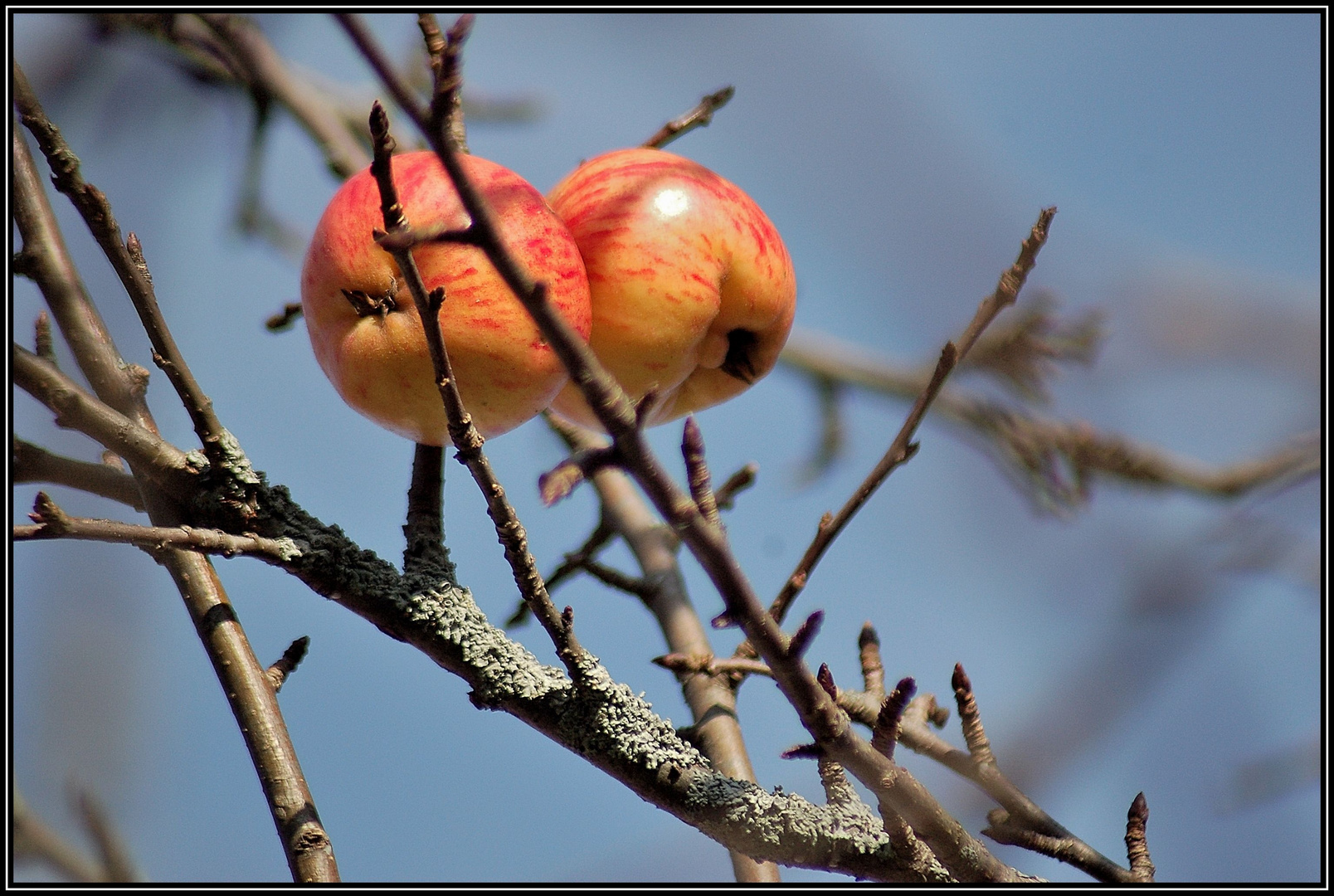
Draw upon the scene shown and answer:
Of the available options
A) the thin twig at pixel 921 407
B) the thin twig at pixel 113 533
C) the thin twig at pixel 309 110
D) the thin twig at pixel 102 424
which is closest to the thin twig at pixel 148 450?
the thin twig at pixel 102 424

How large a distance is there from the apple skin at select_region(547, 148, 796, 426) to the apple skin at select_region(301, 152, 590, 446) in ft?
0.39

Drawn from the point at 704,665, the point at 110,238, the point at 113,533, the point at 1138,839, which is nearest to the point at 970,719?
the point at 1138,839

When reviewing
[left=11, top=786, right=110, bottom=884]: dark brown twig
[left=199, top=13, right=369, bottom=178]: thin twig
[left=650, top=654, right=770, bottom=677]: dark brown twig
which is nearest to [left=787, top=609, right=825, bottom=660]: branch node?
[left=650, top=654, right=770, bottom=677]: dark brown twig

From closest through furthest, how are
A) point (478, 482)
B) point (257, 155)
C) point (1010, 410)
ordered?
1. point (478, 482)
2. point (1010, 410)
3. point (257, 155)

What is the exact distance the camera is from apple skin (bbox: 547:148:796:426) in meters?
1.56

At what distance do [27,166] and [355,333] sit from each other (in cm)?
58

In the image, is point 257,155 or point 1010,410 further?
point 257,155

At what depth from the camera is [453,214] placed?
4.63ft

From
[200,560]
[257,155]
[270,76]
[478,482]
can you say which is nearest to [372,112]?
[478,482]

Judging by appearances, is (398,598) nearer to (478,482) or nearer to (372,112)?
(478,482)

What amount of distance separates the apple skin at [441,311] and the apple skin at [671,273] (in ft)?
0.39

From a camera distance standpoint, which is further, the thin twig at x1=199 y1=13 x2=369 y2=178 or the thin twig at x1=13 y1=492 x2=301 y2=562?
the thin twig at x1=199 y1=13 x2=369 y2=178

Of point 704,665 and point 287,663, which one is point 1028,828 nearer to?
point 704,665

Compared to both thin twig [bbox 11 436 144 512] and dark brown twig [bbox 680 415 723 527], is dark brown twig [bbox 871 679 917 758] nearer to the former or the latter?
dark brown twig [bbox 680 415 723 527]
